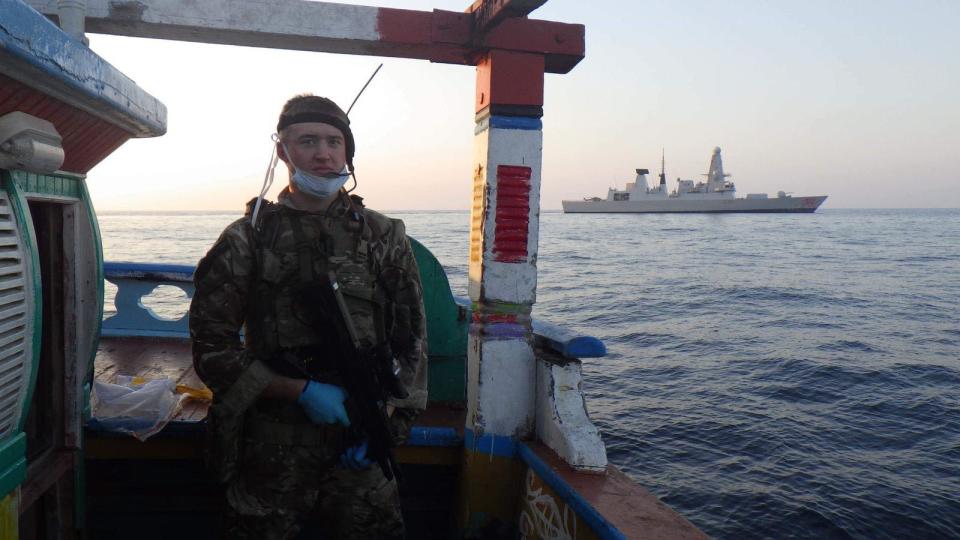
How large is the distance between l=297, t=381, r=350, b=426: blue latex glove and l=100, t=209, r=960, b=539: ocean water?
529 centimetres

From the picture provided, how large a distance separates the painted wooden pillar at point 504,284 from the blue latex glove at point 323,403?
1.27 metres

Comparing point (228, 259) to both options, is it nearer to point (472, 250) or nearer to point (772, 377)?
point (472, 250)

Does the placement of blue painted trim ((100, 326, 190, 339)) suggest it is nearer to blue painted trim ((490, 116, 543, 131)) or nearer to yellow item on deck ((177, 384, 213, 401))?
yellow item on deck ((177, 384, 213, 401))

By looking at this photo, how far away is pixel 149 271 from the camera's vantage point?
618 centimetres

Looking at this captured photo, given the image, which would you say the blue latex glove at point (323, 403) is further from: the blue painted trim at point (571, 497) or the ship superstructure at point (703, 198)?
the ship superstructure at point (703, 198)

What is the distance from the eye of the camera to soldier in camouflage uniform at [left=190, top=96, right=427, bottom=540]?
7.81 ft

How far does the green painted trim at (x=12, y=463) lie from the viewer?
2230 millimetres

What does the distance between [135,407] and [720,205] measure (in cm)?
8593

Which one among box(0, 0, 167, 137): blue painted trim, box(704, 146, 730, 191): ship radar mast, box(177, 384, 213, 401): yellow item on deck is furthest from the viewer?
box(704, 146, 730, 191): ship radar mast

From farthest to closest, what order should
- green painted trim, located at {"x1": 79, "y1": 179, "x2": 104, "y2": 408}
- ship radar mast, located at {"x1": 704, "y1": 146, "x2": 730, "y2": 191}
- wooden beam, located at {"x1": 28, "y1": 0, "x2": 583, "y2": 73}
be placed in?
ship radar mast, located at {"x1": 704, "y1": 146, "x2": 730, "y2": 191} → wooden beam, located at {"x1": 28, "y1": 0, "x2": 583, "y2": 73} → green painted trim, located at {"x1": 79, "y1": 179, "x2": 104, "y2": 408}

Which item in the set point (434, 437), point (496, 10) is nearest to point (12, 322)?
point (434, 437)

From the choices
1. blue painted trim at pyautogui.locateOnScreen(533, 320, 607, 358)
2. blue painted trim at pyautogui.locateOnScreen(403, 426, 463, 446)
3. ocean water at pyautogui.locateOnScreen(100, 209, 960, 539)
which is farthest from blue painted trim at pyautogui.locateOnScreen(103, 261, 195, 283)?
ocean water at pyautogui.locateOnScreen(100, 209, 960, 539)

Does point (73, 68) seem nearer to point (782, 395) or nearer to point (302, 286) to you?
point (302, 286)

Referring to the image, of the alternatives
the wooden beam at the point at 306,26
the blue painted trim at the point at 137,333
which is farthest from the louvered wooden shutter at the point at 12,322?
the blue painted trim at the point at 137,333
